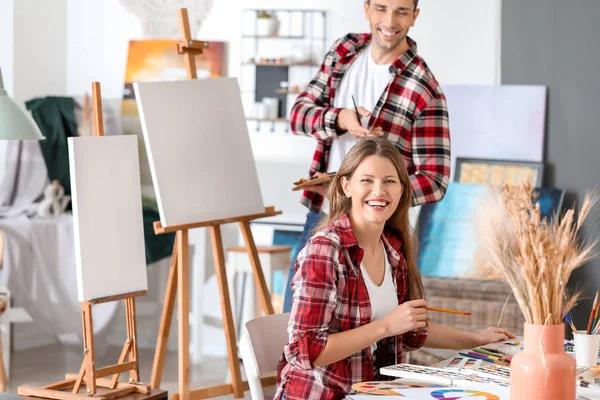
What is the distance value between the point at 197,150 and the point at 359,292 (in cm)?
141

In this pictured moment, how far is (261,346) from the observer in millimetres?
2049

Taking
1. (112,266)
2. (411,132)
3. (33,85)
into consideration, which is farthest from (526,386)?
(33,85)

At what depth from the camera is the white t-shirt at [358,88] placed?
9.49 feet

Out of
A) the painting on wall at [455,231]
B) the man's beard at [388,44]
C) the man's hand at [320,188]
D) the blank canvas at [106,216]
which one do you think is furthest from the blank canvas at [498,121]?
the blank canvas at [106,216]

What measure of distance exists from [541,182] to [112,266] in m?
2.47

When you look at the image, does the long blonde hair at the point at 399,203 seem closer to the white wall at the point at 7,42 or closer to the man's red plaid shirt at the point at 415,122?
the man's red plaid shirt at the point at 415,122

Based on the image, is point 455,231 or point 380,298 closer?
point 380,298

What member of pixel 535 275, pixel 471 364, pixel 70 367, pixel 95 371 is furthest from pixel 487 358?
pixel 70 367

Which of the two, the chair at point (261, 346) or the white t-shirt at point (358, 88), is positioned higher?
the white t-shirt at point (358, 88)

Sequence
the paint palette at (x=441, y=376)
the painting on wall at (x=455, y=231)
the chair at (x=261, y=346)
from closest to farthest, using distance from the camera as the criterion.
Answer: the paint palette at (x=441, y=376)
the chair at (x=261, y=346)
the painting on wall at (x=455, y=231)

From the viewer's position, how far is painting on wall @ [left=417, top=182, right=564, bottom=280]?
14.6ft

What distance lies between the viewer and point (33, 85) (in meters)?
5.49

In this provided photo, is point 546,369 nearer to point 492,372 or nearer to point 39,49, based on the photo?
point 492,372

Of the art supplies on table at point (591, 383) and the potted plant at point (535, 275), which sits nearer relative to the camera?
the potted plant at point (535, 275)
